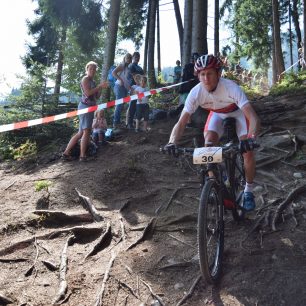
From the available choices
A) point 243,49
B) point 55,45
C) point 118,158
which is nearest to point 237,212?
point 118,158

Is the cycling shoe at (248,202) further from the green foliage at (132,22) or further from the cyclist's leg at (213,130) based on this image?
the green foliage at (132,22)

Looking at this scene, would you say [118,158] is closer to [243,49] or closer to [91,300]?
[91,300]

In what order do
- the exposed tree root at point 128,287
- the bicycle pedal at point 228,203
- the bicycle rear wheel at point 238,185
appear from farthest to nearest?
the bicycle rear wheel at point 238,185, the bicycle pedal at point 228,203, the exposed tree root at point 128,287

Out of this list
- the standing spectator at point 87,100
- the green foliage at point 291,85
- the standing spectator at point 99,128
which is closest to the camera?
the standing spectator at point 87,100

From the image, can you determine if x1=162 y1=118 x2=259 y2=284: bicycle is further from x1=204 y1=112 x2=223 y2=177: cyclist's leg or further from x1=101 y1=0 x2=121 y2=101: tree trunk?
x1=101 y1=0 x2=121 y2=101: tree trunk

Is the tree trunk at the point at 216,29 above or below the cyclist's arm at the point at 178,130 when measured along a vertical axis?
above

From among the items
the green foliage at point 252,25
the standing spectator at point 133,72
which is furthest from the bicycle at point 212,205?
the green foliage at point 252,25

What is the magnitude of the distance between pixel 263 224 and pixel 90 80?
512cm

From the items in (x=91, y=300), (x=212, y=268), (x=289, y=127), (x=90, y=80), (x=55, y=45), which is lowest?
(x=91, y=300)

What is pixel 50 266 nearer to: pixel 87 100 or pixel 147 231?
pixel 147 231

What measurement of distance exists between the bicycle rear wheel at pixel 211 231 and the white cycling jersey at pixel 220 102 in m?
1.08

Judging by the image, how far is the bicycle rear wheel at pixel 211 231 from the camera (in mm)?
3430

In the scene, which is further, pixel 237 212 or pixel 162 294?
pixel 237 212

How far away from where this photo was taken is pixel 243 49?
31438mm
